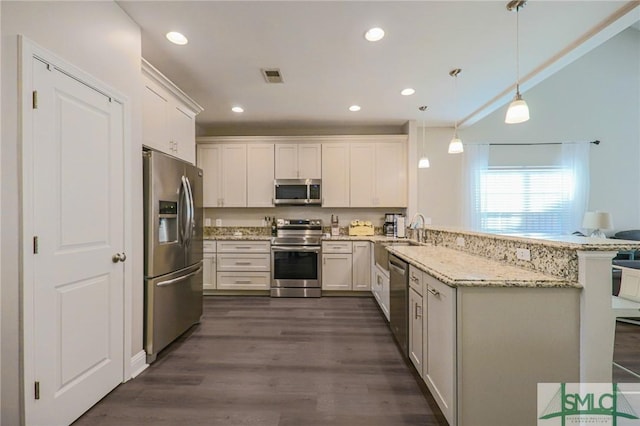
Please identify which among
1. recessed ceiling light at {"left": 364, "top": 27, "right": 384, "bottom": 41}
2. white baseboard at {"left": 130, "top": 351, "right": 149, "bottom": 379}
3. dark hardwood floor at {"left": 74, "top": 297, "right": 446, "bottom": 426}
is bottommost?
dark hardwood floor at {"left": 74, "top": 297, "right": 446, "bottom": 426}

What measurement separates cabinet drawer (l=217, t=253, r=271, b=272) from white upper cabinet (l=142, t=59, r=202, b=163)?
66.8 inches

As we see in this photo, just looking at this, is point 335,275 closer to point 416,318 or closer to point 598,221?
point 416,318

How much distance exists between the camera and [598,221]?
4.62 m

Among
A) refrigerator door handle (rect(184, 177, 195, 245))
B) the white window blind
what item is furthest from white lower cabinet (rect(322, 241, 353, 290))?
the white window blind

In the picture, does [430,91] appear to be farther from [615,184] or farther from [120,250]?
[615,184]

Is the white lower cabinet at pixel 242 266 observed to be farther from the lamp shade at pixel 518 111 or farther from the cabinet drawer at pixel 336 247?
the lamp shade at pixel 518 111

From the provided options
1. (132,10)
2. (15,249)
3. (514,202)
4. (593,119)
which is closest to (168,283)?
(15,249)

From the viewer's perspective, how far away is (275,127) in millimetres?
4977

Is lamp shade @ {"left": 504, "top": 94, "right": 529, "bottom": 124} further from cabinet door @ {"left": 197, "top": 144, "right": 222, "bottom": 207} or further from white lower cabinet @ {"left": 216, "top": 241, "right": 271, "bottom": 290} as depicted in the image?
cabinet door @ {"left": 197, "top": 144, "right": 222, "bottom": 207}

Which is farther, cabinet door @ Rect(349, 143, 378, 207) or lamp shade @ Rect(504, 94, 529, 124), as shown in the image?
cabinet door @ Rect(349, 143, 378, 207)

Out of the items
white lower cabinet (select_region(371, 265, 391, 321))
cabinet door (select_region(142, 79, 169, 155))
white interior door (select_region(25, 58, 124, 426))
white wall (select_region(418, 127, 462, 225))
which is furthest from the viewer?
white wall (select_region(418, 127, 462, 225))

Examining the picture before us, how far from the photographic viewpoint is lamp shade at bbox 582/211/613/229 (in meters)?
4.59

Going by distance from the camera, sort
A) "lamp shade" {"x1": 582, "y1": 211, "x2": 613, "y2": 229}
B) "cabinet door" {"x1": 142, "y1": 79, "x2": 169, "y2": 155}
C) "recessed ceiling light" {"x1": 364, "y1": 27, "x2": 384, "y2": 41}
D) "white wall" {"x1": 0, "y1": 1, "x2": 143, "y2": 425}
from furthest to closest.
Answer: "lamp shade" {"x1": 582, "y1": 211, "x2": 613, "y2": 229} → "cabinet door" {"x1": 142, "y1": 79, "x2": 169, "y2": 155} → "recessed ceiling light" {"x1": 364, "y1": 27, "x2": 384, "y2": 41} → "white wall" {"x1": 0, "y1": 1, "x2": 143, "y2": 425}

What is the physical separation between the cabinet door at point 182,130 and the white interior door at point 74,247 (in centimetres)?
83
